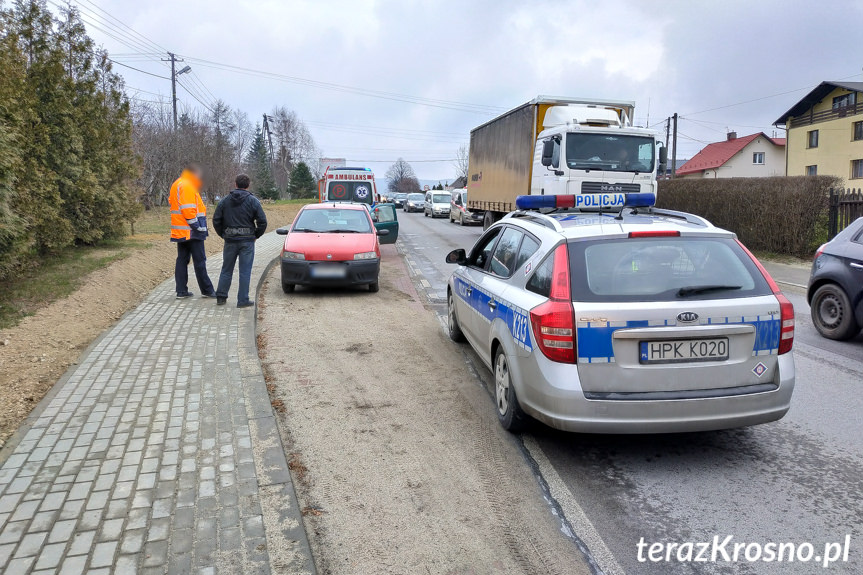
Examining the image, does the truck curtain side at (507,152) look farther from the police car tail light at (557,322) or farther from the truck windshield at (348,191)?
the police car tail light at (557,322)

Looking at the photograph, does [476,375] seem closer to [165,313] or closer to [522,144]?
[165,313]

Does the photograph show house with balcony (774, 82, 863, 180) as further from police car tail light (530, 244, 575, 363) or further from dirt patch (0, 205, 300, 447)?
police car tail light (530, 244, 575, 363)

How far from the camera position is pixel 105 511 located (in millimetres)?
3490

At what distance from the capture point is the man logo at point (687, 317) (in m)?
3.96

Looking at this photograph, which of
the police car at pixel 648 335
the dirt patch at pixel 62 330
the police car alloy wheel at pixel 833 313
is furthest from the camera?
the police car alloy wheel at pixel 833 313

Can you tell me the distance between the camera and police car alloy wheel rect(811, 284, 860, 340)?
24.4ft

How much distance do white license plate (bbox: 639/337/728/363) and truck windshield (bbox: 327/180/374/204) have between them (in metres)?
18.2

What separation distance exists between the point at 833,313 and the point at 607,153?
7024 mm

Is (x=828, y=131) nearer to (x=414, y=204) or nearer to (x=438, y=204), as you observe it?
(x=438, y=204)

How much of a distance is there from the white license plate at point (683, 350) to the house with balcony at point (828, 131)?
138 feet

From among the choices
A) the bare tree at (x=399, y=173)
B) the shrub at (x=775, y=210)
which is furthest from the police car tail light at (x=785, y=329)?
the bare tree at (x=399, y=173)

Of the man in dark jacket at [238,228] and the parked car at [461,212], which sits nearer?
the man in dark jacket at [238,228]

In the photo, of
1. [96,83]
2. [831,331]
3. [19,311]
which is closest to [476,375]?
[831,331]

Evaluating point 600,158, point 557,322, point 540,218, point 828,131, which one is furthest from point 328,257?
point 828,131
